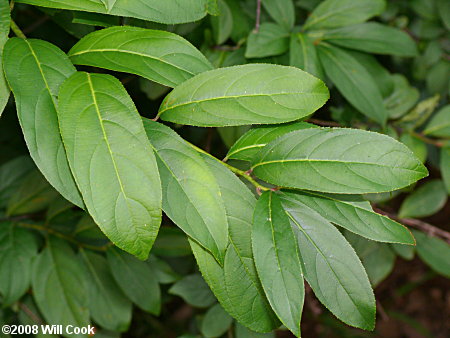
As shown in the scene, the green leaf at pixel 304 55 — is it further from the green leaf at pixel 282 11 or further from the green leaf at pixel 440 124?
the green leaf at pixel 440 124

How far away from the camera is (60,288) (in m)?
1.33

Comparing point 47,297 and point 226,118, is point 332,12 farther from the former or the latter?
point 47,297

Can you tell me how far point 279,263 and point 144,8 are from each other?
17.4 inches

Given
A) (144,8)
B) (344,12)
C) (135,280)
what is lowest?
(135,280)

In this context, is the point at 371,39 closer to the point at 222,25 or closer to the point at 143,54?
the point at 222,25

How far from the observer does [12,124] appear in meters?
1.67

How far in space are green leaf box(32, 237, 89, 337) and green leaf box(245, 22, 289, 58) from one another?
729mm

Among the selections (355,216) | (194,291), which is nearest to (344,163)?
(355,216)

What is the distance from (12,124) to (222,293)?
1184mm

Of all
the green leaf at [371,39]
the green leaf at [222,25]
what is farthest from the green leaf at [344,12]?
the green leaf at [222,25]

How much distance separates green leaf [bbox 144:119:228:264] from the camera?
28.4 inches

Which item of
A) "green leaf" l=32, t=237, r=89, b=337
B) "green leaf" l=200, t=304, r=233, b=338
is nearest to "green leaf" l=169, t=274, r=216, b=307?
"green leaf" l=200, t=304, r=233, b=338

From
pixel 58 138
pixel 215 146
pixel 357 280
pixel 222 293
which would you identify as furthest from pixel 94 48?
pixel 215 146

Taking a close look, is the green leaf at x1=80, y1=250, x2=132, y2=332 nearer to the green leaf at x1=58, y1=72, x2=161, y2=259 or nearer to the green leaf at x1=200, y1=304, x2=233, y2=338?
the green leaf at x1=200, y1=304, x2=233, y2=338
